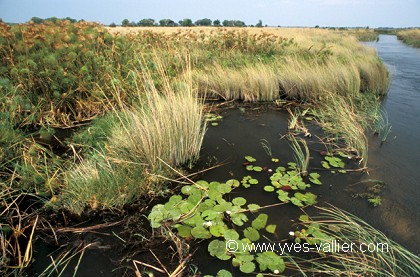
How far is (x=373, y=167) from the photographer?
10.7ft

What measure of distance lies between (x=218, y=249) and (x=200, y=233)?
8.7 inches

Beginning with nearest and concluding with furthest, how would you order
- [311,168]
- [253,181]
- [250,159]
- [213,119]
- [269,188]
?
[269,188]
[253,181]
[311,168]
[250,159]
[213,119]

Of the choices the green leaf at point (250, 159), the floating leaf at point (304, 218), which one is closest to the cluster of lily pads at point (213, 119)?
the green leaf at point (250, 159)

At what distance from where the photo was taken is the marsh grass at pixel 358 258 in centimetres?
173

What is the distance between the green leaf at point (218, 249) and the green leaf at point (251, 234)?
0.23 m

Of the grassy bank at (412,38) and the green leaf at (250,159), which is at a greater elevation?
the grassy bank at (412,38)

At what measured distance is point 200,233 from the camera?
212 cm

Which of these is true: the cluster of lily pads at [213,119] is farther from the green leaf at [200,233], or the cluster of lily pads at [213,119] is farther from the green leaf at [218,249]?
the green leaf at [218,249]

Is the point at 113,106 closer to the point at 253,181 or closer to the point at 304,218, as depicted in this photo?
the point at 253,181

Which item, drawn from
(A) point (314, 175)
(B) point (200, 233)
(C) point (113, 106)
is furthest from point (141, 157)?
(A) point (314, 175)

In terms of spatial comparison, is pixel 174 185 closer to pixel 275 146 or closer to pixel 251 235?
pixel 251 235

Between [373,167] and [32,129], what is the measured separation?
5237 millimetres

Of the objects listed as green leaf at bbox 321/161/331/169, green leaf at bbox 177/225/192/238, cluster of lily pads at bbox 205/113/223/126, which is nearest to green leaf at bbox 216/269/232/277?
green leaf at bbox 177/225/192/238

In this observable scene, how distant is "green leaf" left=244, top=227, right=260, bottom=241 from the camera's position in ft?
6.84
